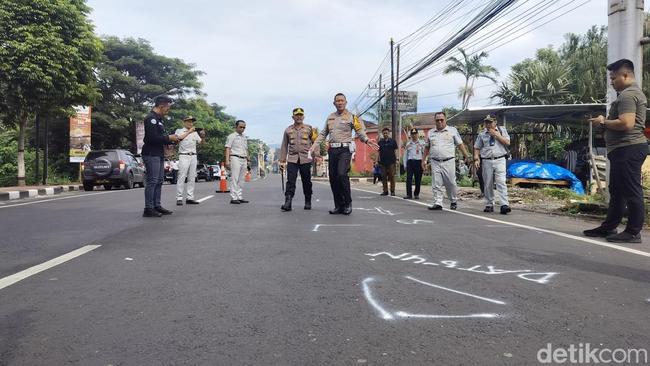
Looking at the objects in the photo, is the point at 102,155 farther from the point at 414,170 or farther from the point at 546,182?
the point at 546,182

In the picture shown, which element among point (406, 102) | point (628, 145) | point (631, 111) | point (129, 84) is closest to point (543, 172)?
point (628, 145)

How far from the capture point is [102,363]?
2.24 m

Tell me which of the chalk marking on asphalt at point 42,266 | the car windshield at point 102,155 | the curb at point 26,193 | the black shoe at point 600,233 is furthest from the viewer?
the car windshield at point 102,155

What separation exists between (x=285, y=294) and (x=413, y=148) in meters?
9.33

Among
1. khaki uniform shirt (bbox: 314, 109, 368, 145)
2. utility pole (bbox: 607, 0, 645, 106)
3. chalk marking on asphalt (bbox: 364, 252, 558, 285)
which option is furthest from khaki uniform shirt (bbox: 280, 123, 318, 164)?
utility pole (bbox: 607, 0, 645, 106)

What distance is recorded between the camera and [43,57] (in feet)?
55.5

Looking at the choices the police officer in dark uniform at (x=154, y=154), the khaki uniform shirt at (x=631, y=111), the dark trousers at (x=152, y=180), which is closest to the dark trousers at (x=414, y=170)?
the police officer in dark uniform at (x=154, y=154)

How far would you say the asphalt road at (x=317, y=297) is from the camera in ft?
7.89

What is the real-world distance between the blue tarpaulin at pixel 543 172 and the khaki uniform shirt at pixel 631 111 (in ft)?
27.7

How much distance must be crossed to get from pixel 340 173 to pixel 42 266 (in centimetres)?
487

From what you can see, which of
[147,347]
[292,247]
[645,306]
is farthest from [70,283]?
[645,306]

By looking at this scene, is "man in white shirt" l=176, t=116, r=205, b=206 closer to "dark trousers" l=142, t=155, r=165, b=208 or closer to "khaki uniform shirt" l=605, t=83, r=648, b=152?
"dark trousers" l=142, t=155, r=165, b=208

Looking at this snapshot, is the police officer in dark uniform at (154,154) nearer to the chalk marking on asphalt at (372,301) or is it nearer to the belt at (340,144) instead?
the belt at (340,144)

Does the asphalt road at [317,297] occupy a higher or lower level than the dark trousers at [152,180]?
lower
